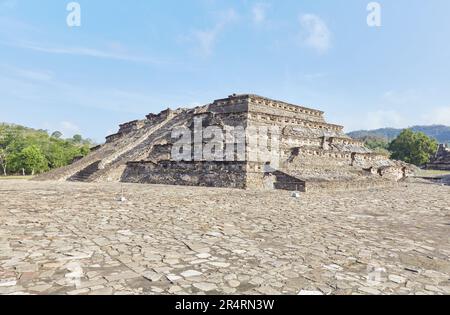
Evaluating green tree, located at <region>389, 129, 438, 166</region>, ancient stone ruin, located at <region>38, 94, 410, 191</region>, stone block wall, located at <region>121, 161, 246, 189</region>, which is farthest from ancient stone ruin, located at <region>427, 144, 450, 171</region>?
stone block wall, located at <region>121, 161, 246, 189</region>

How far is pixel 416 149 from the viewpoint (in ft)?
182

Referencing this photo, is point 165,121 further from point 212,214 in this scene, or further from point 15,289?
point 15,289

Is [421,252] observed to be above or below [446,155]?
below

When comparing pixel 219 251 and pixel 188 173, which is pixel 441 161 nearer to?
pixel 188 173

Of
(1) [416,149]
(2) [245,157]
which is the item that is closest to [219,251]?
(2) [245,157]

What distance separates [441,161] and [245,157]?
4765 cm

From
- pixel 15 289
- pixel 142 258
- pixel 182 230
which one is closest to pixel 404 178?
pixel 182 230

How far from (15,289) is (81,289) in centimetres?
72

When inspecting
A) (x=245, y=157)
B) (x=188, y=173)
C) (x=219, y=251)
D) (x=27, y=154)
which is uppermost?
(x=27, y=154)

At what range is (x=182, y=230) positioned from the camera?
20.5 ft

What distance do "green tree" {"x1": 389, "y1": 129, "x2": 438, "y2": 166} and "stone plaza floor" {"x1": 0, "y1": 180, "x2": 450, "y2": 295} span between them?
5451cm

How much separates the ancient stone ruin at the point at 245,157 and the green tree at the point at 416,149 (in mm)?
34028

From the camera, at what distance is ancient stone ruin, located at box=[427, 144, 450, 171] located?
4684 cm

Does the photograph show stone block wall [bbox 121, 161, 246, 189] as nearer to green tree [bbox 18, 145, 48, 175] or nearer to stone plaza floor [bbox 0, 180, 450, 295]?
stone plaza floor [bbox 0, 180, 450, 295]
